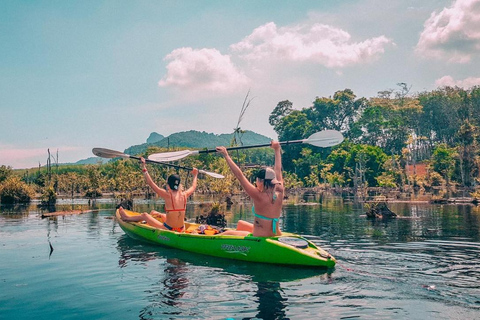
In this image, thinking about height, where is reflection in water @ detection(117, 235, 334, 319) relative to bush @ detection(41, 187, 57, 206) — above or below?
below

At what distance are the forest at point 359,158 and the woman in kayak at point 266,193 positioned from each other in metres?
17.5

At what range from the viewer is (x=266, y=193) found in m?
7.26

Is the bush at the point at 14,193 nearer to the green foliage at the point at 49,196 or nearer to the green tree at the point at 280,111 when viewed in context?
the green foliage at the point at 49,196

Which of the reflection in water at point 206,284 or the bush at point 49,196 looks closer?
the reflection in water at point 206,284

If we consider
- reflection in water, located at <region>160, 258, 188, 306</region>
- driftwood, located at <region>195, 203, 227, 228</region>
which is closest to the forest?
driftwood, located at <region>195, 203, 227, 228</region>

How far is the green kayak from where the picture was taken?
24.4 feet

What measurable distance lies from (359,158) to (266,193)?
4808 cm

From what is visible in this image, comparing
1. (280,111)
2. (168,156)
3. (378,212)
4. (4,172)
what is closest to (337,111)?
(280,111)

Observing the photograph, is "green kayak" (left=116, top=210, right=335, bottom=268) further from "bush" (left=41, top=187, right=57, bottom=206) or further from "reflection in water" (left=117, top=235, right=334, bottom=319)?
"bush" (left=41, top=187, right=57, bottom=206)

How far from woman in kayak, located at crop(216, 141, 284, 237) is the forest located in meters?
17.5

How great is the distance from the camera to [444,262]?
7945 millimetres

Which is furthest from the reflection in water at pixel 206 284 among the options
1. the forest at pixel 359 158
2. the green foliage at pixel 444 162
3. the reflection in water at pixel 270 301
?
the green foliage at pixel 444 162

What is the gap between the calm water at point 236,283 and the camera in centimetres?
526

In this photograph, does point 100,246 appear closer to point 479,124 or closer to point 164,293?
point 164,293
